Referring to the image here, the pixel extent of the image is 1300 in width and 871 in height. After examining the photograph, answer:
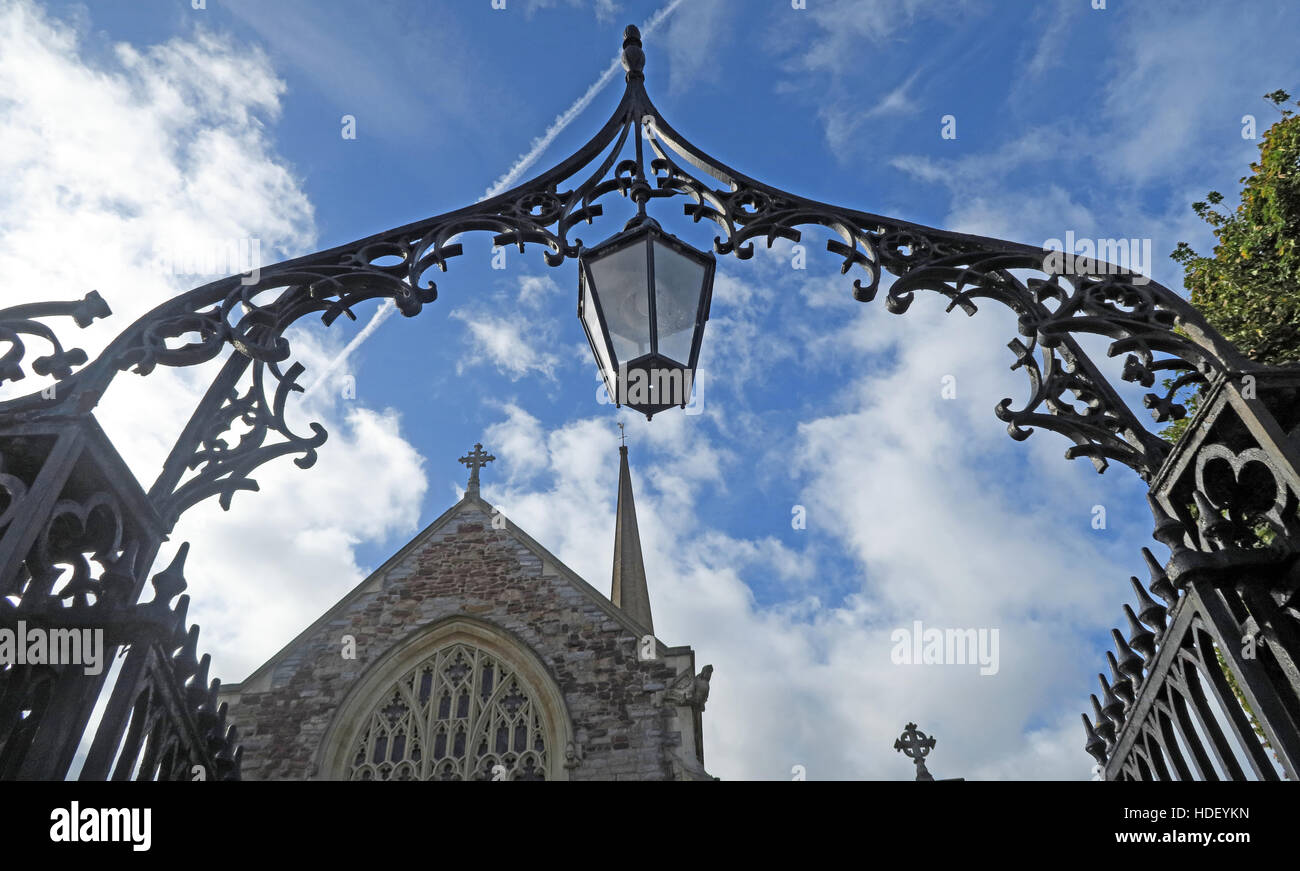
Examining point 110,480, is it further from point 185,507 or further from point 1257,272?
point 1257,272

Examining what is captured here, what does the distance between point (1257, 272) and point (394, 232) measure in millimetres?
9726

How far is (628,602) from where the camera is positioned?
22.4m

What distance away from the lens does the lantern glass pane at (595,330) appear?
2.96 m

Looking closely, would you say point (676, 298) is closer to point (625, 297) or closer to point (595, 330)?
point (625, 297)

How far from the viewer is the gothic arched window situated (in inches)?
420

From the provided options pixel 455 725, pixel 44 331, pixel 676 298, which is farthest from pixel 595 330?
pixel 455 725

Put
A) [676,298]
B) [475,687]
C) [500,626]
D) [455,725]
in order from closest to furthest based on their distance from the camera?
[676,298]
[455,725]
[475,687]
[500,626]

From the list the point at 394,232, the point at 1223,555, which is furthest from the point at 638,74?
the point at 1223,555

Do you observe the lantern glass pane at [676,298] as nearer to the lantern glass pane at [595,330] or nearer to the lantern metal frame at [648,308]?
the lantern metal frame at [648,308]

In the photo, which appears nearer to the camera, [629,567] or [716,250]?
[716,250]

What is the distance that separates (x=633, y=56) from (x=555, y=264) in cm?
133

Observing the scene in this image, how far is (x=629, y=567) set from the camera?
23906 millimetres

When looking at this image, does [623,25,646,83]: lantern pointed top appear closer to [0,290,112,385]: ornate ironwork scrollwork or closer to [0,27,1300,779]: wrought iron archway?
[0,27,1300,779]: wrought iron archway
